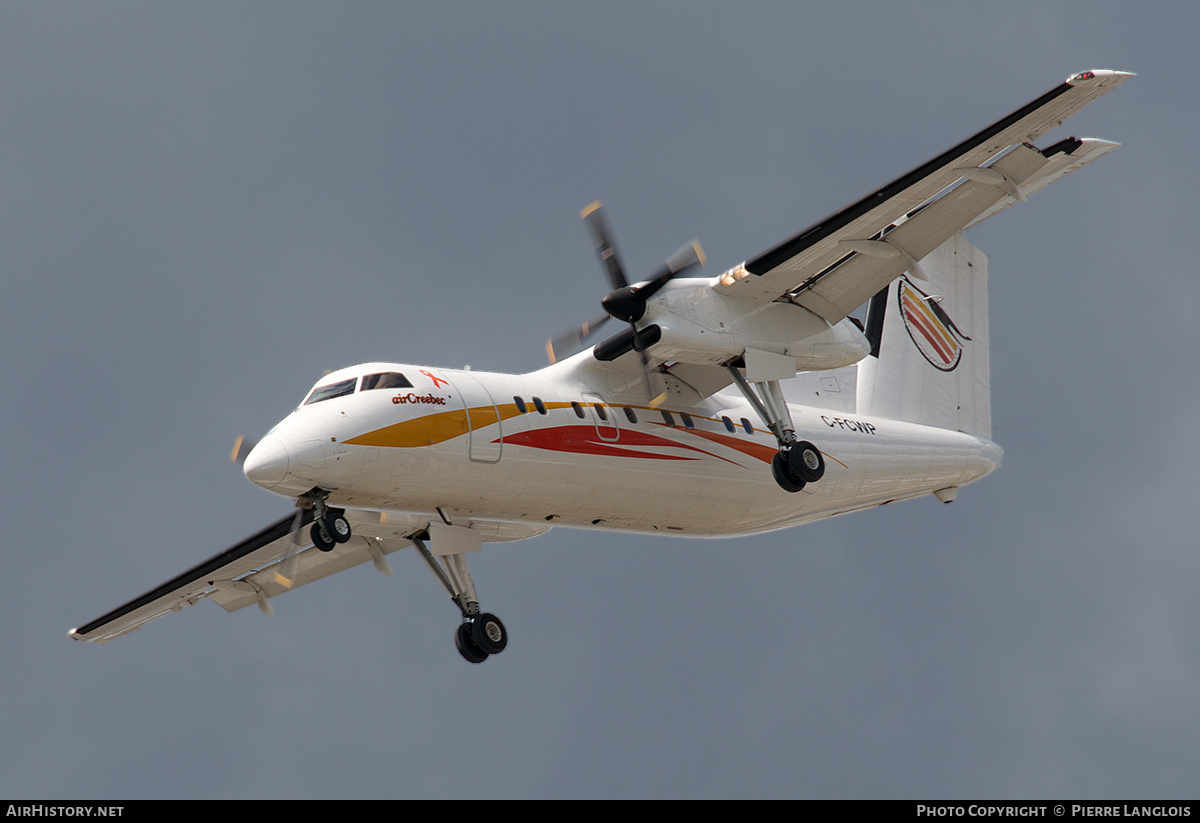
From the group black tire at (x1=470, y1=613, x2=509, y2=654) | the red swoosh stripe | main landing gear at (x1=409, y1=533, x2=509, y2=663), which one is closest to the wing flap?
main landing gear at (x1=409, y1=533, x2=509, y2=663)

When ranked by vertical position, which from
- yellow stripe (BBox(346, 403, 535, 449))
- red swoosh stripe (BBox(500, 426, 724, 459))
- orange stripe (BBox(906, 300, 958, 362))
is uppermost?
yellow stripe (BBox(346, 403, 535, 449))

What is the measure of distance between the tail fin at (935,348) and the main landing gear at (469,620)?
627cm

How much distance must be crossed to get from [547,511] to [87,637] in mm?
8387

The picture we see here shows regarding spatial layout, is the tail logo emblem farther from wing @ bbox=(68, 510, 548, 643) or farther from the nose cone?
the nose cone

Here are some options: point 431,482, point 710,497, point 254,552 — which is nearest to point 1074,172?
point 710,497

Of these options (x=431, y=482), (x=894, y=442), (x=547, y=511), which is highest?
(x=431, y=482)

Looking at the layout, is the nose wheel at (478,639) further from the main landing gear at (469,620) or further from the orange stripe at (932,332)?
the orange stripe at (932,332)

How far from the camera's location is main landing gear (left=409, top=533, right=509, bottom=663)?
18.9m

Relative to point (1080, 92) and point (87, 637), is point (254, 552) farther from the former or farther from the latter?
point (1080, 92)

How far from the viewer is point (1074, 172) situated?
61.7ft

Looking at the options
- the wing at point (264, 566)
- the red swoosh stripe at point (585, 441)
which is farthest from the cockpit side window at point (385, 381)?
the wing at point (264, 566)

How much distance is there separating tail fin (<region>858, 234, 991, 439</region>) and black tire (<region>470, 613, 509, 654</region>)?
622 centimetres

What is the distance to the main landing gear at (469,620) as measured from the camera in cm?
1888

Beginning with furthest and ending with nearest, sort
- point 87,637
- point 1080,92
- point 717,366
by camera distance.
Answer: point 87,637
point 717,366
point 1080,92
